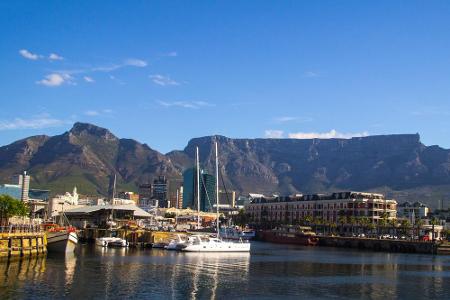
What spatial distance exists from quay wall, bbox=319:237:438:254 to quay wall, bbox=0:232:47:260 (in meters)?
101

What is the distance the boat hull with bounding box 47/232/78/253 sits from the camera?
102 metres

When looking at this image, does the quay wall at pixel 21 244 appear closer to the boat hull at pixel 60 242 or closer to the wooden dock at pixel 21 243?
the wooden dock at pixel 21 243

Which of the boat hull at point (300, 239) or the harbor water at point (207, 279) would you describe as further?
the boat hull at point (300, 239)

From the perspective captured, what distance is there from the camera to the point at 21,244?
89938 millimetres

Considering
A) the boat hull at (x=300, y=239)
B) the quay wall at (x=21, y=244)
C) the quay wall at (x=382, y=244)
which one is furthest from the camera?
the boat hull at (x=300, y=239)

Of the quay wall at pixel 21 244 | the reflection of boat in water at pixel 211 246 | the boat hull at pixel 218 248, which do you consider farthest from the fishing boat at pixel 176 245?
the quay wall at pixel 21 244

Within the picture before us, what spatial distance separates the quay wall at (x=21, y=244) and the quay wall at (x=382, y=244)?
330 ft

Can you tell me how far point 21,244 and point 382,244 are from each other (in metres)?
112

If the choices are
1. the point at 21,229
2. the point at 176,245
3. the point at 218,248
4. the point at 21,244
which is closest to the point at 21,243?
the point at 21,244

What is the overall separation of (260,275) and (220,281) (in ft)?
32.9


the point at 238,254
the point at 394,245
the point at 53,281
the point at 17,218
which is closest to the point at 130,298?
the point at 53,281

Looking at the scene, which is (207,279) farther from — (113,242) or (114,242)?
(113,242)

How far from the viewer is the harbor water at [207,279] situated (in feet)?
196

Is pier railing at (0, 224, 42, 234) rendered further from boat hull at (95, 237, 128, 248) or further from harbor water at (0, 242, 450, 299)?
boat hull at (95, 237, 128, 248)
